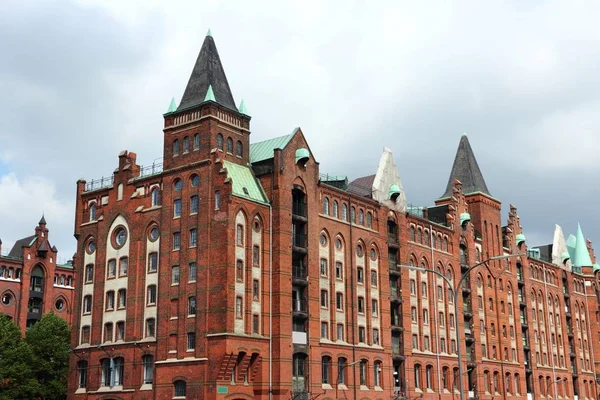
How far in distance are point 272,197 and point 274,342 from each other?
11482 mm

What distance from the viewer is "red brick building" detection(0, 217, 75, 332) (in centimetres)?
9850

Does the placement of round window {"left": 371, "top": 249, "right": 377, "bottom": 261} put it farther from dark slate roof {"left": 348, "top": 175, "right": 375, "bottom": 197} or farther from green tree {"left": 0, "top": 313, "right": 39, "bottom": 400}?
green tree {"left": 0, "top": 313, "right": 39, "bottom": 400}

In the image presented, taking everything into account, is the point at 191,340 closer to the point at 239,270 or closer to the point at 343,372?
Result: the point at 239,270

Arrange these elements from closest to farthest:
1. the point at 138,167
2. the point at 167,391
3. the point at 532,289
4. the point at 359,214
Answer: the point at 167,391 → the point at 138,167 → the point at 359,214 → the point at 532,289

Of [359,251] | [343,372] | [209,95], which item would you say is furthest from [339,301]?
[209,95]

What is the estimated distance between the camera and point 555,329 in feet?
356

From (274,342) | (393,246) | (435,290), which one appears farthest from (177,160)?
(435,290)

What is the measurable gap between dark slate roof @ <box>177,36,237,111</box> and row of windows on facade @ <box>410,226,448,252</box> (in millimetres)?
25813

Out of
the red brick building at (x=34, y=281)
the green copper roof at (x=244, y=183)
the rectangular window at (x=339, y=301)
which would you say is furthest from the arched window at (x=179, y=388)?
the red brick building at (x=34, y=281)

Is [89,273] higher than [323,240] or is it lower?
lower

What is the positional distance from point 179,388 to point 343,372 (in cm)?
1574

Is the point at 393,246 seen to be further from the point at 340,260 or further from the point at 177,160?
the point at 177,160

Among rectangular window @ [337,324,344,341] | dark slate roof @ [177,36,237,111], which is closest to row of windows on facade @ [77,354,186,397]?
rectangular window @ [337,324,344,341]

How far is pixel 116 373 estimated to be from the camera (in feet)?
207
